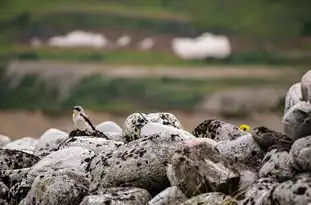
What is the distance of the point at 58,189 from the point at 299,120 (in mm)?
1467

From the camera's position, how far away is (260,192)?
4.23 metres

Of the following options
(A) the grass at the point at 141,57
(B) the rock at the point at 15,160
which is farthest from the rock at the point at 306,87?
(A) the grass at the point at 141,57

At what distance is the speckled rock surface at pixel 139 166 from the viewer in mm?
4836

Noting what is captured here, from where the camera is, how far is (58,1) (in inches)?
486

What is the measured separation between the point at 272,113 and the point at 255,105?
1.00ft

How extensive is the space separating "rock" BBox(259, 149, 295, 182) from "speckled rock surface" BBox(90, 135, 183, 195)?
0.58 m

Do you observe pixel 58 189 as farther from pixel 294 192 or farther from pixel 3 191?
pixel 294 192

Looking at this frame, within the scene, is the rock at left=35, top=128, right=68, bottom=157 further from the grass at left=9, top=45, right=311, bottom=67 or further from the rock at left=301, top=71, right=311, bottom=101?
the grass at left=9, top=45, right=311, bottom=67

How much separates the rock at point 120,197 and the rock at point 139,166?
12cm

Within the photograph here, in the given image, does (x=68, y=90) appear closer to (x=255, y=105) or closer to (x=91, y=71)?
(x=91, y=71)

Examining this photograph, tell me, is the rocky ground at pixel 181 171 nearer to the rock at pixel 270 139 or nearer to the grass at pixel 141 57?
the rock at pixel 270 139

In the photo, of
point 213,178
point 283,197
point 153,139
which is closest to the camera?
point 283,197

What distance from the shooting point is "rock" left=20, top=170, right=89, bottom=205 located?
483cm

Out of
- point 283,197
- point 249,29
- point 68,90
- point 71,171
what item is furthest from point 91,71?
point 283,197
